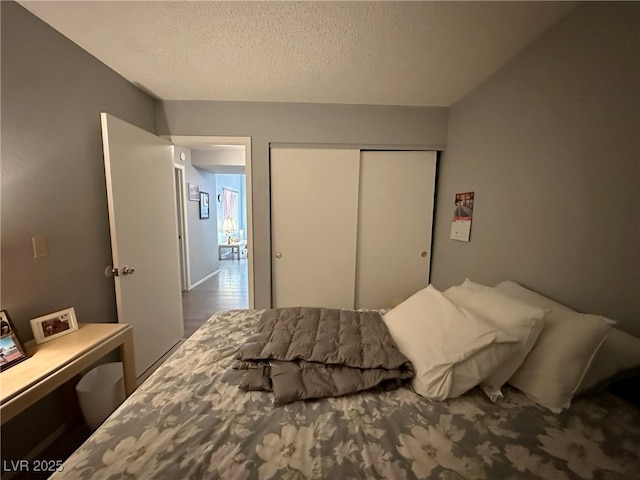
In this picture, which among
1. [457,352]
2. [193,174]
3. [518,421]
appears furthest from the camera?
[193,174]

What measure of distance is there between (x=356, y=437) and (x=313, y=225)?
5.97 feet

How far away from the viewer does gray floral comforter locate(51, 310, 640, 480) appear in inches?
25.9

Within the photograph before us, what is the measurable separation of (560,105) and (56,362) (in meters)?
2.76

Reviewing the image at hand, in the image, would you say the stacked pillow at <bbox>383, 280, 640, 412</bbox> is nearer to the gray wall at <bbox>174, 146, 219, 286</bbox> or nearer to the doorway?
the doorway

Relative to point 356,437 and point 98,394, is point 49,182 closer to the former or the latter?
point 98,394

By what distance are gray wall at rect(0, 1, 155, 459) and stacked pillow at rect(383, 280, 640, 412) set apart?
1960 millimetres

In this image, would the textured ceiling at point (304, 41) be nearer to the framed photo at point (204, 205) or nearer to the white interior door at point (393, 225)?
the white interior door at point (393, 225)

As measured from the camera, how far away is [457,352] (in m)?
0.93

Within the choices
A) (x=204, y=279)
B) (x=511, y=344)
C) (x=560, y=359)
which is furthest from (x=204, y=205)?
(x=560, y=359)

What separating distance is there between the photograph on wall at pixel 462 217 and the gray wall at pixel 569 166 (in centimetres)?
9

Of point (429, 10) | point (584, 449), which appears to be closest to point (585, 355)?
point (584, 449)

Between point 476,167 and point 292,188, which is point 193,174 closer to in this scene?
A: point 292,188

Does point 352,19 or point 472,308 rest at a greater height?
point 352,19

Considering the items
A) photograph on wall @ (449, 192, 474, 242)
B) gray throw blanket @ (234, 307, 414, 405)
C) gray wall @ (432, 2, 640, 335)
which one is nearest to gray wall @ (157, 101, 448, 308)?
gray wall @ (432, 2, 640, 335)
